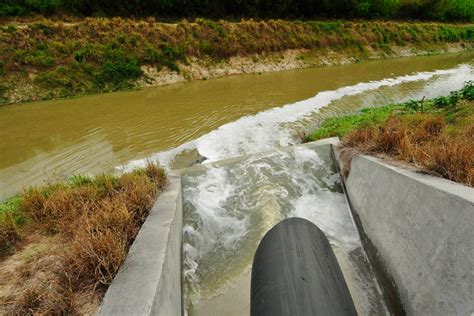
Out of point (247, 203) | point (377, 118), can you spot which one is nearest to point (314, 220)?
point (247, 203)

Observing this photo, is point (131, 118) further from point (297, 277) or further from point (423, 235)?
point (423, 235)

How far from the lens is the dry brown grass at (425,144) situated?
13.0ft

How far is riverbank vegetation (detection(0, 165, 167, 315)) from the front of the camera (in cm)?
295

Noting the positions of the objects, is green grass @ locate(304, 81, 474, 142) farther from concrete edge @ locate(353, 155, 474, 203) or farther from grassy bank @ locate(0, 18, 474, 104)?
grassy bank @ locate(0, 18, 474, 104)

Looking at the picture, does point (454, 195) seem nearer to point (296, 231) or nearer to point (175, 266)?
point (296, 231)

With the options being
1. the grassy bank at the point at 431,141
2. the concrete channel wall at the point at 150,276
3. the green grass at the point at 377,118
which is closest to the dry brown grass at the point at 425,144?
the grassy bank at the point at 431,141

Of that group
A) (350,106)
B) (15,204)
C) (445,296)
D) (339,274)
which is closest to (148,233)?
(339,274)

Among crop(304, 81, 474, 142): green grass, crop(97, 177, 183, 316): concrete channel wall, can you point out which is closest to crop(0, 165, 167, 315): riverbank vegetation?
crop(97, 177, 183, 316): concrete channel wall

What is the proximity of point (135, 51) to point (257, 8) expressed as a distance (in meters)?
18.8

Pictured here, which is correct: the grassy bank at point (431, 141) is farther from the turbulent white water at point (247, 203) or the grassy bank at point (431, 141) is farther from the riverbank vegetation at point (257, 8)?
the riverbank vegetation at point (257, 8)

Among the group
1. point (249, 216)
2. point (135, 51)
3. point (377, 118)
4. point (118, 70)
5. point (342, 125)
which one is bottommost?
point (249, 216)

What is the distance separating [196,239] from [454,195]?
13.5ft

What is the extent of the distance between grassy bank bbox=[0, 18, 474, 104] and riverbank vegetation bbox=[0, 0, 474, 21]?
14.5ft

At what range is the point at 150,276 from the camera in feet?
10.1
